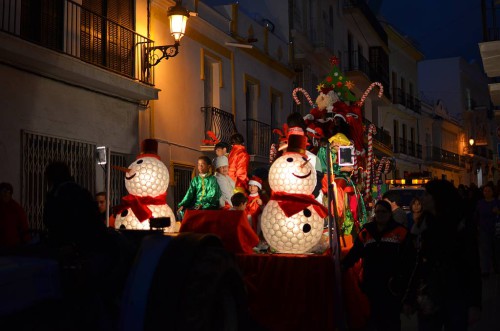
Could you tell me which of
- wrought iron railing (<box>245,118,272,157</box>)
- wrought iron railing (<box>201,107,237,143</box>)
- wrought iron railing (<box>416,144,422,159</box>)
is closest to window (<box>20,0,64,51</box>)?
wrought iron railing (<box>201,107,237,143</box>)

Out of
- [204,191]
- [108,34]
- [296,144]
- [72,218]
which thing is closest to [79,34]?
[108,34]

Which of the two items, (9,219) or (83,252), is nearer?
(83,252)

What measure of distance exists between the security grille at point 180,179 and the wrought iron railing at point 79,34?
7.89 feet

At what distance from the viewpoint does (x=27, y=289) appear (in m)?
3.36

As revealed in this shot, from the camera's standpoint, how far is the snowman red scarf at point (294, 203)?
6.48 metres

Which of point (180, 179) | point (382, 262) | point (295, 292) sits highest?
point (180, 179)

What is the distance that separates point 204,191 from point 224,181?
0.66 meters

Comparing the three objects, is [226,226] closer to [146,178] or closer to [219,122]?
[146,178]

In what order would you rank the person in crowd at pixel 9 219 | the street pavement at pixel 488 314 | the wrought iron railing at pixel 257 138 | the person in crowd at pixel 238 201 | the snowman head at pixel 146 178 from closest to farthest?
the snowman head at pixel 146 178 < the street pavement at pixel 488 314 < the person in crowd at pixel 238 201 < the person in crowd at pixel 9 219 < the wrought iron railing at pixel 257 138

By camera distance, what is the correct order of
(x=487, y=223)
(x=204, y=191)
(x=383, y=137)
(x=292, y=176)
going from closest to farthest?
(x=292, y=176)
(x=204, y=191)
(x=487, y=223)
(x=383, y=137)

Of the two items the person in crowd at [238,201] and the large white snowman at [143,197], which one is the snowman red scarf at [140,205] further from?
the person in crowd at [238,201]

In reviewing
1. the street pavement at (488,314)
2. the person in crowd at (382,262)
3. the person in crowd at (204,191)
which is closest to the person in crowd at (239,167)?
the person in crowd at (204,191)

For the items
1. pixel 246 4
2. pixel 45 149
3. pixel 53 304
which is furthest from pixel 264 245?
pixel 246 4

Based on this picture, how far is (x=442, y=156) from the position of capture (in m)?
42.9
